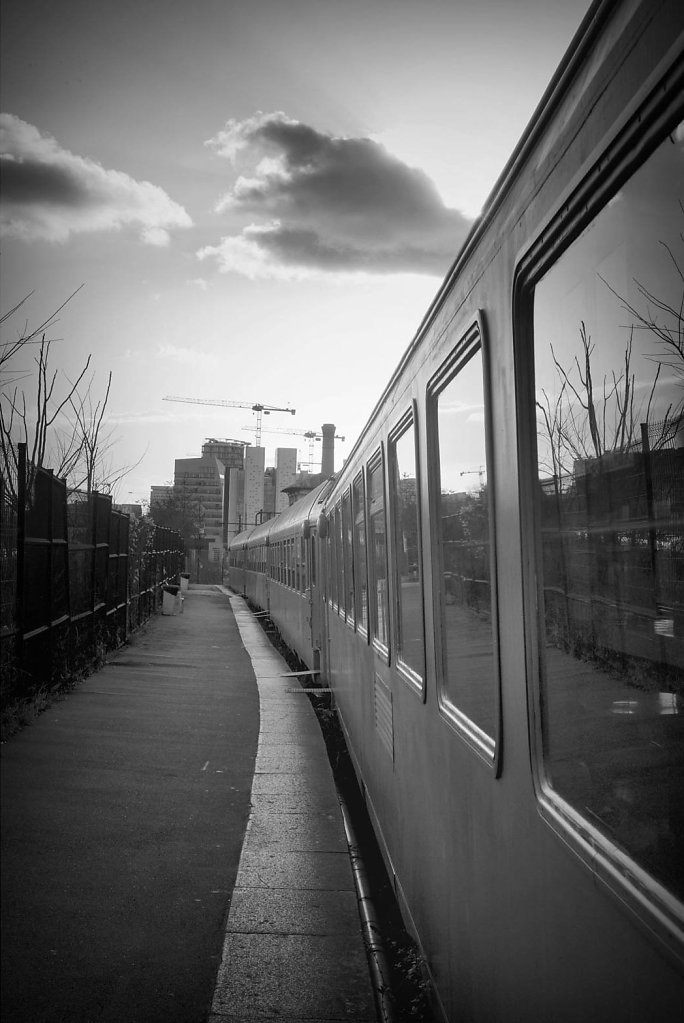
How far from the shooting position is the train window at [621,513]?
1187mm

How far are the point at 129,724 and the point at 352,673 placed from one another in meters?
3.06

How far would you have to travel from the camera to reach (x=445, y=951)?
108 inches

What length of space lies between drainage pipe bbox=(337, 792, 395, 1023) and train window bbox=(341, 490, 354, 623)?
1980mm

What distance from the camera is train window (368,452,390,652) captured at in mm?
4422

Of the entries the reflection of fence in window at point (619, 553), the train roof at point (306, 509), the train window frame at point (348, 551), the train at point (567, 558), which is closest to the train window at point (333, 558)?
the train window frame at point (348, 551)

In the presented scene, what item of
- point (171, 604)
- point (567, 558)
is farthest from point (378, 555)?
point (171, 604)

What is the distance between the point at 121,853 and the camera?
5059 mm

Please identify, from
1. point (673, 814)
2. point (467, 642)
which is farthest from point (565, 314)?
point (467, 642)

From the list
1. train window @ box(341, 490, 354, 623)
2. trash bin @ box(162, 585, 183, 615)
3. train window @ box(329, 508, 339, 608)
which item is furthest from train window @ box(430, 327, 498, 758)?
trash bin @ box(162, 585, 183, 615)

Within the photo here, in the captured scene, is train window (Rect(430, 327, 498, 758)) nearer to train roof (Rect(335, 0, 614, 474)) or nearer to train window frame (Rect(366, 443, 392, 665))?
train roof (Rect(335, 0, 614, 474))

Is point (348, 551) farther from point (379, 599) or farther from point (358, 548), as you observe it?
point (379, 599)

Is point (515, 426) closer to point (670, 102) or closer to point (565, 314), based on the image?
point (565, 314)

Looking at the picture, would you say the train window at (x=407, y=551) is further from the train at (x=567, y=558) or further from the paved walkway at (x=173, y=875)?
the paved walkway at (x=173, y=875)

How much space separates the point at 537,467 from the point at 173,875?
3.88 metres
